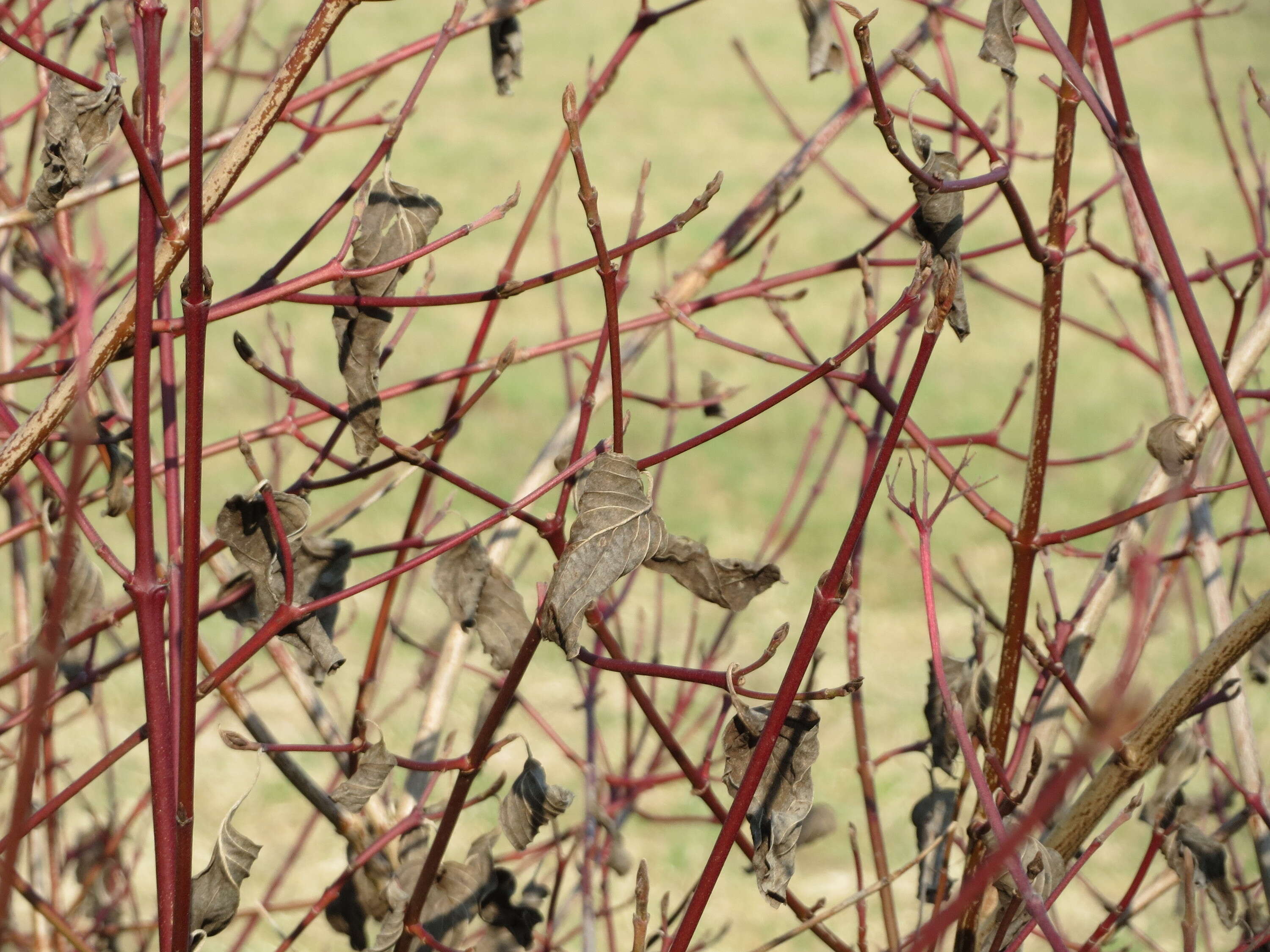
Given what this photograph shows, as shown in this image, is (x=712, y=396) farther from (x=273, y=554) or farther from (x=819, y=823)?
(x=273, y=554)

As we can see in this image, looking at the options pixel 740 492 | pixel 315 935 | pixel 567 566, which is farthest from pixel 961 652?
pixel 567 566

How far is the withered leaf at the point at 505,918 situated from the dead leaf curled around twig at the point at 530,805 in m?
0.15

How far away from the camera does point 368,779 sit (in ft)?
3.15

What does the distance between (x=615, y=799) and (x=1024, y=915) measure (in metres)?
0.85

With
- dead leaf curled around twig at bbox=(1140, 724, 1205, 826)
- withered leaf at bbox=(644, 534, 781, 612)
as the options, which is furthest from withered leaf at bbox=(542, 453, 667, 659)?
dead leaf curled around twig at bbox=(1140, 724, 1205, 826)

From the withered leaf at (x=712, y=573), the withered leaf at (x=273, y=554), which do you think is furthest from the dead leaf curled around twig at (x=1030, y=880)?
the withered leaf at (x=273, y=554)

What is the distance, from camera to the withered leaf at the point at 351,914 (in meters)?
1.17

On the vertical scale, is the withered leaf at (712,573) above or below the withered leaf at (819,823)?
above

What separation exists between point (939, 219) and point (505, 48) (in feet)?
2.14

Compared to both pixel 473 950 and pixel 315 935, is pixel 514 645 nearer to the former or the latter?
pixel 473 950

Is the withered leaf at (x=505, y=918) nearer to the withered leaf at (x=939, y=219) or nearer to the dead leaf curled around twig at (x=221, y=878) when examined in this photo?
the dead leaf curled around twig at (x=221, y=878)

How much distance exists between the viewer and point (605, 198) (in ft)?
24.3

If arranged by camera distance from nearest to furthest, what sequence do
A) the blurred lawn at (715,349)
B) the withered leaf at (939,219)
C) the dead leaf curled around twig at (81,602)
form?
the withered leaf at (939,219)
the dead leaf curled around twig at (81,602)
the blurred lawn at (715,349)

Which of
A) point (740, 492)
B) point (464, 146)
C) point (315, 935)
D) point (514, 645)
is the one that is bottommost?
point (514, 645)
